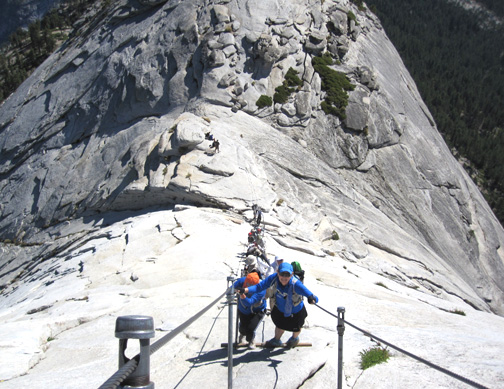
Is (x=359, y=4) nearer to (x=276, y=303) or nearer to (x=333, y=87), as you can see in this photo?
(x=333, y=87)

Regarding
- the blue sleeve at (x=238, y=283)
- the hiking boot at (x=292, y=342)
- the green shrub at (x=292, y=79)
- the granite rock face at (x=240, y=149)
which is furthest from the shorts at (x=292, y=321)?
the green shrub at (x=292, y=79)

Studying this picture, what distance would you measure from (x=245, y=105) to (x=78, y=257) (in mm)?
18076

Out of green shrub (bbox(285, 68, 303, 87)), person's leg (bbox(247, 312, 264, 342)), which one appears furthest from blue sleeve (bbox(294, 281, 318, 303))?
green shrub (bbox(285, 68, 303, 87))

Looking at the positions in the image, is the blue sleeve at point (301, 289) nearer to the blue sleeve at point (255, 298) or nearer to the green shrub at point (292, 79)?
the blue sleeve at point (255, 298)

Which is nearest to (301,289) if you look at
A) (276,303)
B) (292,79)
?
(276,303)

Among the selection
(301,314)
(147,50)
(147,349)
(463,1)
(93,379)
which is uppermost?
(463,1)

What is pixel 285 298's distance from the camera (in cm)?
829

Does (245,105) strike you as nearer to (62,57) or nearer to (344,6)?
(344,6)

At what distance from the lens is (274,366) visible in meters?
7.72

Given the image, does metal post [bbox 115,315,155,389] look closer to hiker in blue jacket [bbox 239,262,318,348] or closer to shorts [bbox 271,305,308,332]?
hiker in blue jacket [bbox 239,262,318,348]

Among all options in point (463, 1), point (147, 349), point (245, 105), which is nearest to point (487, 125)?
point (463, 1)

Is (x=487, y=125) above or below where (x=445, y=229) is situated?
above

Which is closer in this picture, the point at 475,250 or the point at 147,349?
the point at 147,349

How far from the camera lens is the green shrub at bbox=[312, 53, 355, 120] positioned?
120 ft
